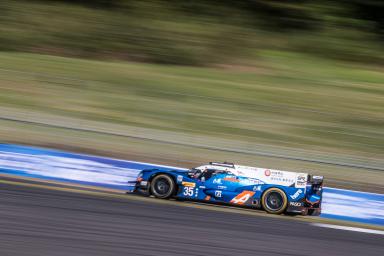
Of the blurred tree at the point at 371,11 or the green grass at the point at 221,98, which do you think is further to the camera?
the blurred tree at the point at 371,11

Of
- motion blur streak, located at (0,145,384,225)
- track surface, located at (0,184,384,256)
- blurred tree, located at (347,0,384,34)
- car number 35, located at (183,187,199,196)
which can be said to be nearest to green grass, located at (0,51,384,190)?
motion blur streak, located at (0,145,384,225)

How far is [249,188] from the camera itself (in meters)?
9.18

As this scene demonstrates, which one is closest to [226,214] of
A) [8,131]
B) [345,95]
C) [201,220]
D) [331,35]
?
[201,220]

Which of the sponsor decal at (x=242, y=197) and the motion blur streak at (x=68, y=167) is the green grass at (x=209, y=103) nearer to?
the motion blur streak at (x=68, y=167)

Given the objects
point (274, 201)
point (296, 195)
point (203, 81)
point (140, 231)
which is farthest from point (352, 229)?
point (203, 81)

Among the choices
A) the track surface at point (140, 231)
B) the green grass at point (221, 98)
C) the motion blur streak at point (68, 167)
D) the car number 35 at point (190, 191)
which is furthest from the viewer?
the green grass at point (221, 98)

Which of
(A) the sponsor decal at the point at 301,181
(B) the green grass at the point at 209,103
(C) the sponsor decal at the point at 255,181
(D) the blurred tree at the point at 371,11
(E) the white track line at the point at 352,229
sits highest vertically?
(D) the blurred tree at the point at 371,11

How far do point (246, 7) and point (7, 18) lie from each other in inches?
341

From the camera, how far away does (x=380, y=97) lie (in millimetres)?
17750

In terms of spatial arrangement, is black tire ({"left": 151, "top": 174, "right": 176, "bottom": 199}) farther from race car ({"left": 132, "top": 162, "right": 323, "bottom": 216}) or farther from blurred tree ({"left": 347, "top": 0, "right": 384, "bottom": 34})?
blurred tree ({"left": 347, "top": 0, "right": 384, "bottom": 34})

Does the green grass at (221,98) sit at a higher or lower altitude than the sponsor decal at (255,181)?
higher

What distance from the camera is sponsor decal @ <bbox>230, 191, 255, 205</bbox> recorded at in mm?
9180

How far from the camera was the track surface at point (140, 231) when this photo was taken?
6340 mm

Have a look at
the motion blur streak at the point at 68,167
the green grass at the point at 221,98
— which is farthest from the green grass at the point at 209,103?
the motion blur streak at the point at 68,167
